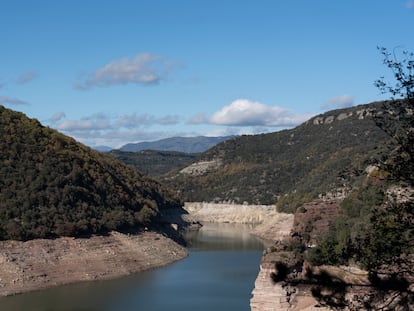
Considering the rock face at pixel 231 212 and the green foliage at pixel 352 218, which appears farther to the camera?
the rock face at pixel 231 212

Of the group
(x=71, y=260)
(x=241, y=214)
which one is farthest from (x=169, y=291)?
(x=241, y=214)

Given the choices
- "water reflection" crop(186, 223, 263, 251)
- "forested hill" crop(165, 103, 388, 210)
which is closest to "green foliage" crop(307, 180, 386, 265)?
"water reflection" crop(186, 223, 263, 251)

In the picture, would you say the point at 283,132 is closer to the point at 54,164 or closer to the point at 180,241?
the point at 180,241

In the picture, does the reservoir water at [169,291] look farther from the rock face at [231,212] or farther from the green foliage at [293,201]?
the rock face at [231,212]

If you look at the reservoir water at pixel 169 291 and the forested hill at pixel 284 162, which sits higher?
the forested hill at pixel 284 162

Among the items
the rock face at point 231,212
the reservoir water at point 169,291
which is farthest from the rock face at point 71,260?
the rock face at point 231,212

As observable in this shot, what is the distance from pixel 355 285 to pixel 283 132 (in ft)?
462

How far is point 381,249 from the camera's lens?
13.6 meters

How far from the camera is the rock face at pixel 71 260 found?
51156 mm

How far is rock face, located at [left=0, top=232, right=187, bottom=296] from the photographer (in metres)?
51.2

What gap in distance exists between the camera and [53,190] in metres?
66.5

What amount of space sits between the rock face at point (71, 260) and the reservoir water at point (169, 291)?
1.42 metres

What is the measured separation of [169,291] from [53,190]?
73.1 ft

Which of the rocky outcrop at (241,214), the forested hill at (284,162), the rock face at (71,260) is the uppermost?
the forested hill at (284,162)
